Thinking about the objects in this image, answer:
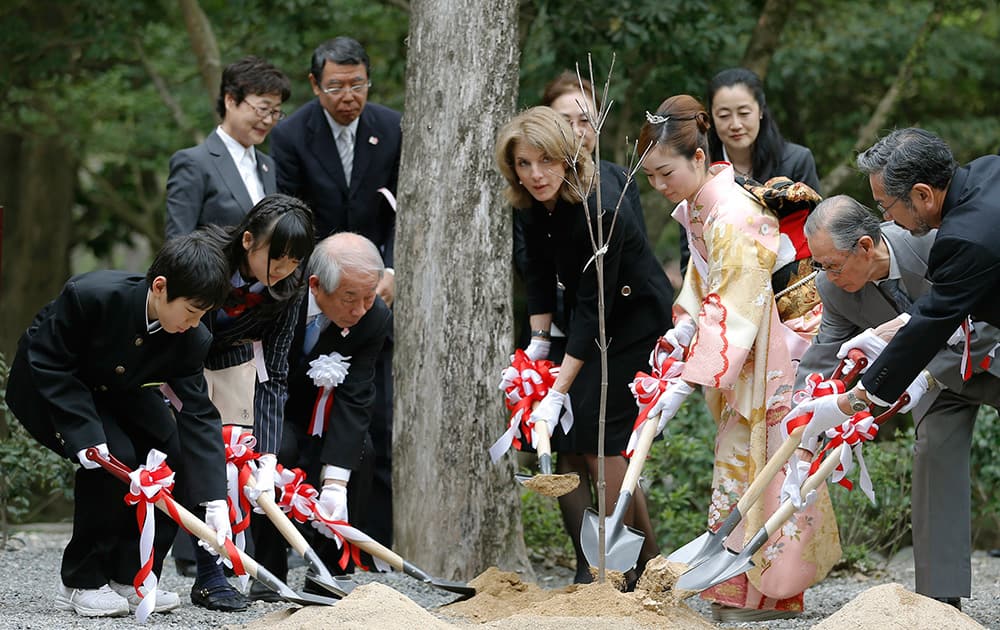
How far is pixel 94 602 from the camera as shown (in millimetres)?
4230

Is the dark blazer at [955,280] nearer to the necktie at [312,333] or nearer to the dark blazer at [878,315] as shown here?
the dark blazer at [878,315]

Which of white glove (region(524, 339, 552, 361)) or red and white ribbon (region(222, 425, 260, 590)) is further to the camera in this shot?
white glove (region(524, 339, 552, 361))

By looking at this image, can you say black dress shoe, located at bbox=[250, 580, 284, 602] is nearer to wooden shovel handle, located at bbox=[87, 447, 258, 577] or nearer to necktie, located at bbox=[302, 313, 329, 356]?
wooden shovel handle, located at bbox=[87, 447, 258, 577]

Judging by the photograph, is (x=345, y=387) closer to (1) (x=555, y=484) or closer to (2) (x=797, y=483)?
(1) (x=555, y=484)

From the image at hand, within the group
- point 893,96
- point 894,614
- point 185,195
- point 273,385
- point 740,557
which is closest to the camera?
point 894,614

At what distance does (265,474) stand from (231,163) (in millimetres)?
1571

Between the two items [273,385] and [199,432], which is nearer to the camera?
[199,432]

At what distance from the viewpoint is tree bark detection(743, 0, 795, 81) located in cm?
787

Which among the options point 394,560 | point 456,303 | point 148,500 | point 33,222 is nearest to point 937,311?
point 394,560

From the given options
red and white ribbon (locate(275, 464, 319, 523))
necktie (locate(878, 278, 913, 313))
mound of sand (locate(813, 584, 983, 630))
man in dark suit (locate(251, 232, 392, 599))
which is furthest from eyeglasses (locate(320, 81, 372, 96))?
mound of sand (locate(813, 584, 983, 630))

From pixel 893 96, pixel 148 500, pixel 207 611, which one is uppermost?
pixel 893 96

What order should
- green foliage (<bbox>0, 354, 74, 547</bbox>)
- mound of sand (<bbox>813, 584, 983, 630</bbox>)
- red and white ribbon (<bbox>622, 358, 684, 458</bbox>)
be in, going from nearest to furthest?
mound of sand (<bbox>813, 584, 983, 630</bbox>), red and white ribbon (<bbox>622, 358, 684, 458</bbox>), green foliage (<bbox>0, 354, 74, 547</bbox>)

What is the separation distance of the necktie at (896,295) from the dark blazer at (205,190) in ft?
8.45

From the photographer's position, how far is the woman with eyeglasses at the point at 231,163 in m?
5.17
